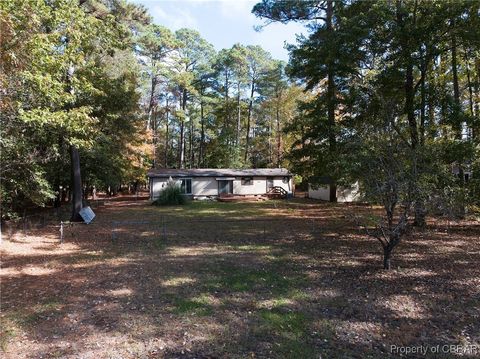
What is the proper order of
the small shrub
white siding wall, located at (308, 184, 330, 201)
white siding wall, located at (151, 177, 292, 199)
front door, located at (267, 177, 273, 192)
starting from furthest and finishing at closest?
front door, located at (267, 177, 273, 192), white siding wall, located at (151, 177, 292, 199), white siding wall, located at (308, 184, 330, 201), the small shrub

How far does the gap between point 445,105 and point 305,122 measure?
818 centimetres

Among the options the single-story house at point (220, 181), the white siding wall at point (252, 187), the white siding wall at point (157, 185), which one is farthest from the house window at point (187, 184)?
the white siding wall at point (252, 187)

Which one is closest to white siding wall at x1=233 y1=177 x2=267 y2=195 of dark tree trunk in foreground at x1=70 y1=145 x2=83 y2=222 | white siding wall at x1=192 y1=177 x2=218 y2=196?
white siding wall at x1=192 y1=177 x2=218 y2=196

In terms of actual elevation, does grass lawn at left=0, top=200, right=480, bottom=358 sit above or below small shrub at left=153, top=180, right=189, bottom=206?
below

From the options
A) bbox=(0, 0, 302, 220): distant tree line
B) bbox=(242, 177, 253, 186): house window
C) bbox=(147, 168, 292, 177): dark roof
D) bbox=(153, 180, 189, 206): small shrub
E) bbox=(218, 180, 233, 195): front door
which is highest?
bbox=(0, 0, 302, 220): distant tree line

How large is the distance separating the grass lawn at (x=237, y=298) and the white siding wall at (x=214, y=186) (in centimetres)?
1684

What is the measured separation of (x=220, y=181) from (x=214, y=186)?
0.68 m

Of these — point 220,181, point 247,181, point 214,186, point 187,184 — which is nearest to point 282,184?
point 247,181

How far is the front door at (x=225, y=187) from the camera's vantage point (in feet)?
97.1

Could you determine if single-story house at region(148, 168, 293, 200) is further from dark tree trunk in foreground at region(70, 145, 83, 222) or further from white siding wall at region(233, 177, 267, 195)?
dark tree trunk in foreground at region(70, 145, 83, 222)

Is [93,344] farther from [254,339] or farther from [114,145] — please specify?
[114,145]

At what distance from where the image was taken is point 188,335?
4754mm

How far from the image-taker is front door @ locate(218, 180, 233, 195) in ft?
97.1

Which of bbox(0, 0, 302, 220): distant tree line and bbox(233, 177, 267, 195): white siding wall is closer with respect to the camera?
bbox(0, 0, 302, 220): distant tree line
